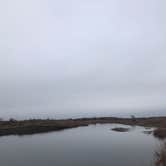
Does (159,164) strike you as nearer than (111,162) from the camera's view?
Yes

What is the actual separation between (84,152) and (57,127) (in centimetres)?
3469

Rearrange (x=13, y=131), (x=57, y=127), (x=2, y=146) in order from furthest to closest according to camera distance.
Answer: (x=57, y=127) < (x=13, y=131) < (x=2, y=146)

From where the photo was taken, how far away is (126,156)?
2950 centimetres

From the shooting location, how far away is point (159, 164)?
58.6 ft

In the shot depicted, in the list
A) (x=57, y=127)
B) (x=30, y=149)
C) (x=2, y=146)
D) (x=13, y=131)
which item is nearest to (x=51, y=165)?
(x=30, y=149)

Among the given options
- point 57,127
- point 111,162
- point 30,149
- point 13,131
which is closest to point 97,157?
point 111,162

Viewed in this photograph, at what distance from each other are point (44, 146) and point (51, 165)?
12704mm

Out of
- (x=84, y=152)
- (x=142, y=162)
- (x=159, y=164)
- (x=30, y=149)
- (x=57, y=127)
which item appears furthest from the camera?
(x=57, y=127)

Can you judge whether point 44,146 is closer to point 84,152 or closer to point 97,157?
point 84,152

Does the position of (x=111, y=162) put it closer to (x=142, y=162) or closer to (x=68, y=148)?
(x=142, y=162)

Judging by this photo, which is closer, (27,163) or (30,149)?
(27,163)

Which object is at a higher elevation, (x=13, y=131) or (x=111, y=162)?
(x=13, y=131)

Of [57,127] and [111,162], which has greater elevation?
[57,127]

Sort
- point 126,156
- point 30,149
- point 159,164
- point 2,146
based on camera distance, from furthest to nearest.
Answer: point 2,146 < point 30,149 < point 126,156 < point 159,164
